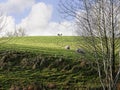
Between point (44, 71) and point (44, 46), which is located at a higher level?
point (44, 46)

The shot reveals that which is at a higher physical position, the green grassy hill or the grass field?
the grass field

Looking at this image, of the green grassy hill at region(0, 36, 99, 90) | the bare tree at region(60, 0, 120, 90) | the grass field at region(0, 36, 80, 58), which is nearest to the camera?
the bare tree at region(60, 0, 120, 90)

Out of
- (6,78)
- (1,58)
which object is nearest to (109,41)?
(6,78)

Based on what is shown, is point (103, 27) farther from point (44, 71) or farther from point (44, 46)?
point (44, 46)

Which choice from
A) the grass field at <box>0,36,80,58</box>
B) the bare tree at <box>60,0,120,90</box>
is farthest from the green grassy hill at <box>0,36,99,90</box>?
the bare tree at <box>60,0,120,90</box>

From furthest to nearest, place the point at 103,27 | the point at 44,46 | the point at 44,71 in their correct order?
the point at 44,46 → the point at 44,71 → the point at 103,27

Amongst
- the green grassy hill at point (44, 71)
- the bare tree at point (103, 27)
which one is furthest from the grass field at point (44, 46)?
the bare tree at point (103, 27)

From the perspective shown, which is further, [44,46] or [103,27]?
[44,46]

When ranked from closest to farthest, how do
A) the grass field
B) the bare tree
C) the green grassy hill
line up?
the bare tree, the green grassy hill, the grass field

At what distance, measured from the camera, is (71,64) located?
129 ft

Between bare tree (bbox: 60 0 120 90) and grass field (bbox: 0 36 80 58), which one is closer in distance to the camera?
bare tree (bbox: 60 0 120 90)

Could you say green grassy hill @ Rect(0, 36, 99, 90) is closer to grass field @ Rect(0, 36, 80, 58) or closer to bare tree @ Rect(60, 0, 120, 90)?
grass field @ Rect(0, 36, 80, 58)

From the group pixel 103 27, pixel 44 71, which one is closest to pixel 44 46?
pixel 44 71

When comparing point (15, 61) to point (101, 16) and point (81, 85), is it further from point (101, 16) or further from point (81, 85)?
point (101, 16)
